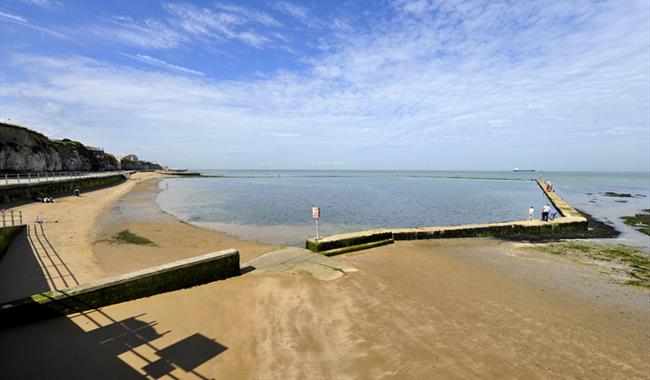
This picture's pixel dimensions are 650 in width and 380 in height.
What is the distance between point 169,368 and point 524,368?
5.95m

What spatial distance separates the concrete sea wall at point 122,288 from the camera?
241 inches

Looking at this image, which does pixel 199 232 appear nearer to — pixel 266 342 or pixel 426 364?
pixel 266 342

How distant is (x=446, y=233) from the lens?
16.5 m

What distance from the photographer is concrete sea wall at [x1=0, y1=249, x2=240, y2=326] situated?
6.11m

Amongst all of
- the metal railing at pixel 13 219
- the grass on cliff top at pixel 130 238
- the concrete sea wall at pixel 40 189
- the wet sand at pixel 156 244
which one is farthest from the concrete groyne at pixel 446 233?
the concrete sea wall at pixel 40 189

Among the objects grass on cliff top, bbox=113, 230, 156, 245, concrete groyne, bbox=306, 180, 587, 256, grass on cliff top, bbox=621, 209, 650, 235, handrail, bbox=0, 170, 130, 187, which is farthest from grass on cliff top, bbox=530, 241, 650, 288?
handrail, bbox=0, 170, 130, 187

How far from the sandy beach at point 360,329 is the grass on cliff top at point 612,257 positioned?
3.23 feet

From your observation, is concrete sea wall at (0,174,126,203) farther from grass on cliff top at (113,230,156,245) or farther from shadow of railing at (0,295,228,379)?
shadow of railing at (0,295,228,379)

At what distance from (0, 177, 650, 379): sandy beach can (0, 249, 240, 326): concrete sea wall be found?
9.1 inches

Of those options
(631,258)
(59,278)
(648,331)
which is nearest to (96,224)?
(59,278)

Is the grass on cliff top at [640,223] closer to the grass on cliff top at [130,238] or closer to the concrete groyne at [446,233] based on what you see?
the concrete groyne at [446,233]

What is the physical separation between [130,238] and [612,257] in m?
22.4

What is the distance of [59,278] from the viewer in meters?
9.10

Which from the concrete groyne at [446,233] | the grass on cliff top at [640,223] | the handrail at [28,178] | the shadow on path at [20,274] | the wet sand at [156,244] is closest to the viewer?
the shadow on path at [20,274]
